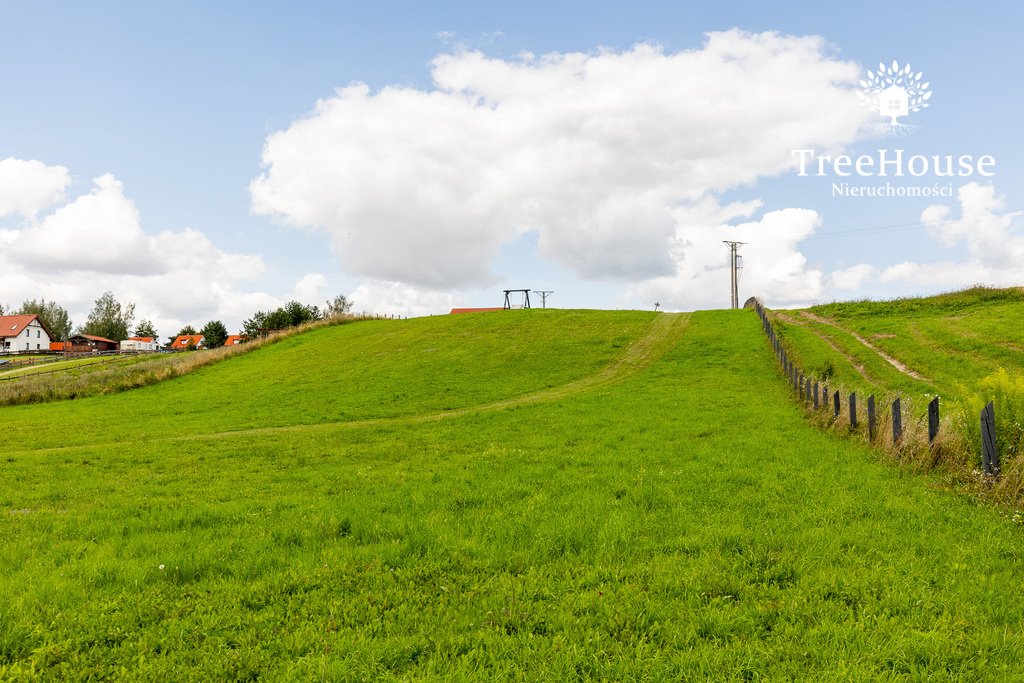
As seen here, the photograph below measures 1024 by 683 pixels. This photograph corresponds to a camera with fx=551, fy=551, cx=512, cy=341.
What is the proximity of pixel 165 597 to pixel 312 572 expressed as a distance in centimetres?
166

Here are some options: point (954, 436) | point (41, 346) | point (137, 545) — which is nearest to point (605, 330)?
point (954, 436)

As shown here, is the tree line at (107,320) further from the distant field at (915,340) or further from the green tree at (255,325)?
the distant field at (915,340)

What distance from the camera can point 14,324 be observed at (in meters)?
127

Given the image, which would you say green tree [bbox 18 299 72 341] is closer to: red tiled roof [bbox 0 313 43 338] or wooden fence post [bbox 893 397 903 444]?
red tiled roof [bbox 0 313 43 338]

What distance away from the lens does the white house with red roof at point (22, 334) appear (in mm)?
124688

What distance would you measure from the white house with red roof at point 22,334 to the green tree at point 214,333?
37.9 metres

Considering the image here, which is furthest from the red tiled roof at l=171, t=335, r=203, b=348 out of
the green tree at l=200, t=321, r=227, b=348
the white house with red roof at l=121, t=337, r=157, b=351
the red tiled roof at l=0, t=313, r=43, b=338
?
the red tiled roof at l=0, t=313, r=43, b=338

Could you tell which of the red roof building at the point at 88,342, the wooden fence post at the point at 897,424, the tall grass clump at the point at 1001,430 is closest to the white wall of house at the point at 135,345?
Answer: the red roof building at the point at 88,342

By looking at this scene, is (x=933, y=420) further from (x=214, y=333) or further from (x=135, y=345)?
(x=135, y=345)

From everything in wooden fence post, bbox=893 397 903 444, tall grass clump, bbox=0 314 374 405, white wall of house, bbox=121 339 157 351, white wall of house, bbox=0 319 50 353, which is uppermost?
white wall of house, bbox=0 319 50 353

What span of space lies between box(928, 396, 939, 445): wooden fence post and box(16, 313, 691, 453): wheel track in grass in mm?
16002

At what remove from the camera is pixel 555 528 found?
875cm

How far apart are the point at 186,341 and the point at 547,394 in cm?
16360

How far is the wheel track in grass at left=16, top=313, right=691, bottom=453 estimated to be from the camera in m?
21.5
